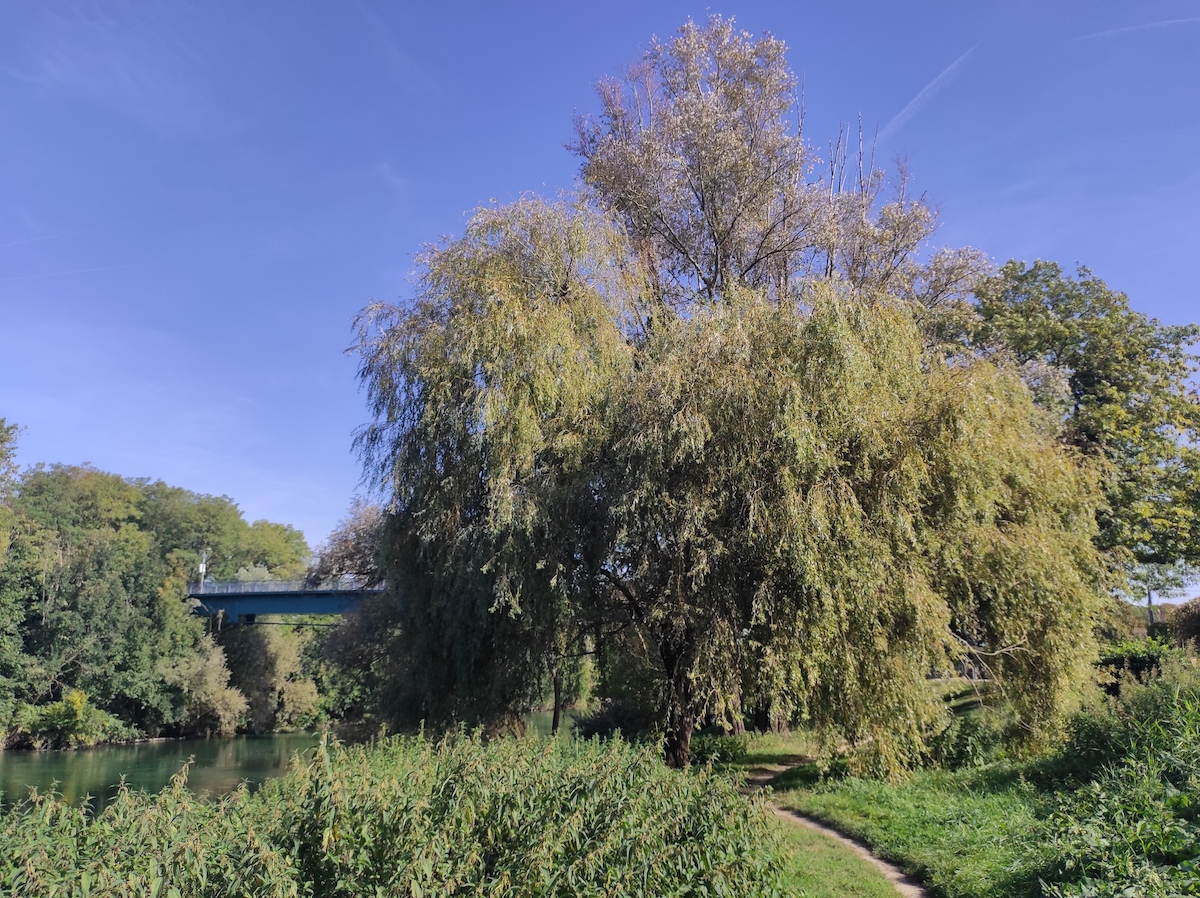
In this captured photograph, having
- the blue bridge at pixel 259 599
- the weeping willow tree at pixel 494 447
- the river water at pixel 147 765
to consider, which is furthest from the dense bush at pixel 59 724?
the weeping willow tree at pixel 494 447

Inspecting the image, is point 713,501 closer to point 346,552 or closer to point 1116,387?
point 1116,387

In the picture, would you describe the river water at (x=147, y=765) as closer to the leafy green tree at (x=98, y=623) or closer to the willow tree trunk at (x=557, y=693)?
the leafy green tree at (x=98, y=623)

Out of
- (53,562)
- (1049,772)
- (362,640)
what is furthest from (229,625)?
Answer: (1049,772)

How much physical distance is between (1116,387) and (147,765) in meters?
37.5

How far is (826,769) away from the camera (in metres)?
11.8

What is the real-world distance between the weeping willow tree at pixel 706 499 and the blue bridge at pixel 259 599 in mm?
23569

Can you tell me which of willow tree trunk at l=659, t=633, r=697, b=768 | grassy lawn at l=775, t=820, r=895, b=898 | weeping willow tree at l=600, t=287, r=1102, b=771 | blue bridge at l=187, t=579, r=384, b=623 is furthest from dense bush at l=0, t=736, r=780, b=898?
blue bridge at l=187, t=579, r=384, b=623

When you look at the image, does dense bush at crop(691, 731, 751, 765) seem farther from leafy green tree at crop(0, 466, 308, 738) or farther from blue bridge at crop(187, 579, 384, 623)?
leafy green tree at crop(0, 466, 308, 738)

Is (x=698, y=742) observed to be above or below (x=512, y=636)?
below

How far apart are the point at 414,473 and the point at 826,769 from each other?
26.1ft

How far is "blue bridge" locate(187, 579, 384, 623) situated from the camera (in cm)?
4081

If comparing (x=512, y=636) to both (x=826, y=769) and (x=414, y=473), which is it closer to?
(x=414, y=473)

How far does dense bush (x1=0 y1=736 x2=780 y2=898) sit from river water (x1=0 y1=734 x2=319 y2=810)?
19853 mm

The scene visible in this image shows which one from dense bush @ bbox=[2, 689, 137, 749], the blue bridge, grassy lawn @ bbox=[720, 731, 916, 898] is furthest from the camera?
the blue bridge
